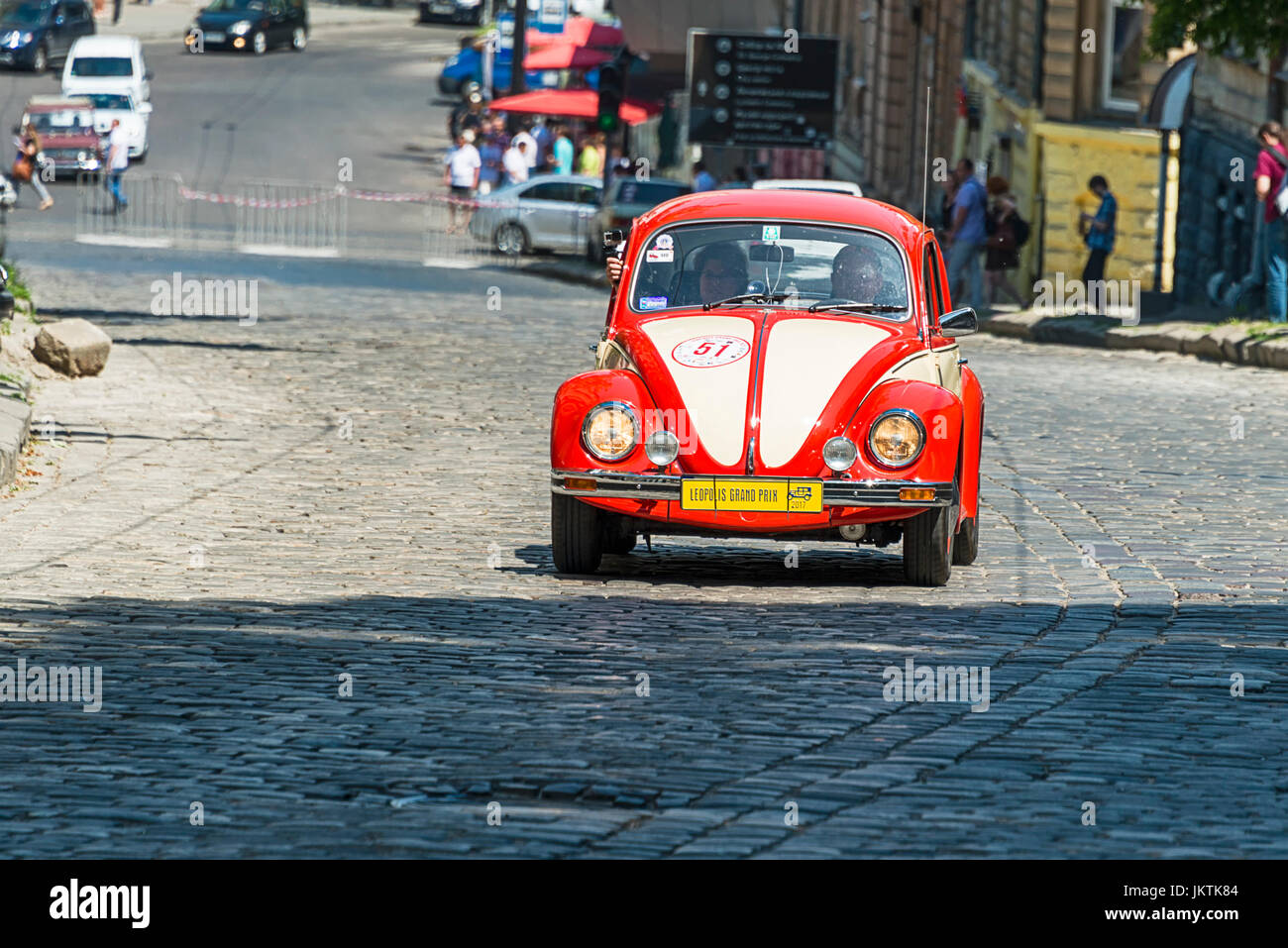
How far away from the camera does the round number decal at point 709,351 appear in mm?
10234

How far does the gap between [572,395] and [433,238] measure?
34873mm

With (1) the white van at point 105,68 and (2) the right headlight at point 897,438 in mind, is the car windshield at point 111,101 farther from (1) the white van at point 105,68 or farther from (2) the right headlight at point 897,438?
(2) the right headlight at point 897,438

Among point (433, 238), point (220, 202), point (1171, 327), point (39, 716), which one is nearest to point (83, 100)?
point (220, 202)

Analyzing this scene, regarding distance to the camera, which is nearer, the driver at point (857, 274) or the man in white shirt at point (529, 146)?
the driver at point (857, 274)

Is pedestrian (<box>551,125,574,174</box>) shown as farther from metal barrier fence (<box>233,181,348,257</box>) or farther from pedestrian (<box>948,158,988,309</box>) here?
pedestrian (<box>948,158,988,309</box>)

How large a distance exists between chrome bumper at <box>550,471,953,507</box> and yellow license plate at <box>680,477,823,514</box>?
0.03 meters

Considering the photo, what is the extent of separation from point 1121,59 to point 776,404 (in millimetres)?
25092

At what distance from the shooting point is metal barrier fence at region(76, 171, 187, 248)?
135 ft

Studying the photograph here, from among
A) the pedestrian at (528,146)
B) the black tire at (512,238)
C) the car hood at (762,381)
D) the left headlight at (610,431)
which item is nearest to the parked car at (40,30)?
the pedestrian at (528,146)

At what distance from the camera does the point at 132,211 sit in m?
46.7

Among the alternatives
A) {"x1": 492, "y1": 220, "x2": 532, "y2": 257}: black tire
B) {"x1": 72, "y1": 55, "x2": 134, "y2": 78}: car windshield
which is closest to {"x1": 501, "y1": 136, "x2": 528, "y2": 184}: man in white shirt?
{"x1": 492, "y1": 220, "x2": 532, "y2": 257}: black tire

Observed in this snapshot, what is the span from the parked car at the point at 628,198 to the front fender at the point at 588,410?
2683cm

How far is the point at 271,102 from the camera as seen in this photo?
204 ft
